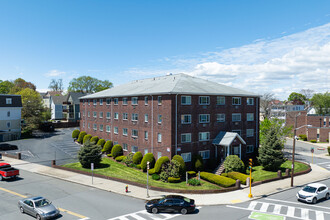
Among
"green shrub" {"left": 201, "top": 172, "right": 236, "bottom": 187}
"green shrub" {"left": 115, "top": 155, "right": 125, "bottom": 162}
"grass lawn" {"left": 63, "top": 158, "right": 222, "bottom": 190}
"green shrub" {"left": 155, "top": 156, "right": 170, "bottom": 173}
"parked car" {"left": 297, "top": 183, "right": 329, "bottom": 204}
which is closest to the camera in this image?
"parked car" {"left": 297, "top": 183, "right": 329, "bottom": 204}

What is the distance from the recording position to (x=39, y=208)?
2181cm

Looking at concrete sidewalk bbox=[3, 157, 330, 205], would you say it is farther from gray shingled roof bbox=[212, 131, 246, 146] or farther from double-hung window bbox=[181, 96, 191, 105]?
double-hung window bbox=[181, 96, 191, 105]

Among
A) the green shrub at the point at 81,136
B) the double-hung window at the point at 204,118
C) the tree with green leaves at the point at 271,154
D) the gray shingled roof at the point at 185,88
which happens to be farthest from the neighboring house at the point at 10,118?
the tree with green leaves at the point at 271,154

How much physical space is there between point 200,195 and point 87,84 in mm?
112768

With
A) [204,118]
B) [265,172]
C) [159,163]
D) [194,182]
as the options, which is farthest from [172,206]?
[265,172]

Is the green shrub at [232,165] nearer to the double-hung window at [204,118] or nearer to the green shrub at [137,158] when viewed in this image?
the double-hung window at [204,118]

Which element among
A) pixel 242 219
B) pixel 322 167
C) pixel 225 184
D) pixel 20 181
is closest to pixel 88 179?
pixel 20 181

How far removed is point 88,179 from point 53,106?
79596mm

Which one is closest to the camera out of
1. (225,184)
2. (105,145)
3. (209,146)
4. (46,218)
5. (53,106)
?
(46,218)

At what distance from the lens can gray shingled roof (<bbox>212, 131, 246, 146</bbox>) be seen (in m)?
40.3

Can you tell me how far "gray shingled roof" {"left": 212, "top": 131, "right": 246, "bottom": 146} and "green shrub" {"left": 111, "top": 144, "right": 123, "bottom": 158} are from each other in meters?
17.5

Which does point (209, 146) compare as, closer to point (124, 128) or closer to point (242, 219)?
point (124, 128)

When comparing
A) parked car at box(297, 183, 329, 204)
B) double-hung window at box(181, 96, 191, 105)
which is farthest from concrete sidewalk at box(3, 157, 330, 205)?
double-hung window at box(181, 96, 191, 105)

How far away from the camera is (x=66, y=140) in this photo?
65.3 metres
